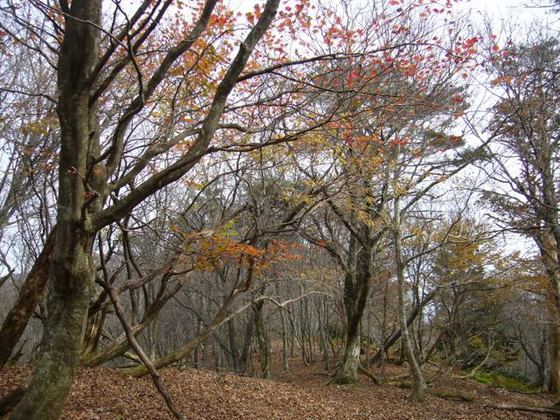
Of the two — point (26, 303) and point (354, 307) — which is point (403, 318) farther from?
point (26, 303)

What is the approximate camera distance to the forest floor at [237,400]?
5676mm

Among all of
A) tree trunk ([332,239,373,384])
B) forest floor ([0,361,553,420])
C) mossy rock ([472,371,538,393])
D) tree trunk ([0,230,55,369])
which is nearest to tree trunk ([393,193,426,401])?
forest floor ([0,361,553,420])

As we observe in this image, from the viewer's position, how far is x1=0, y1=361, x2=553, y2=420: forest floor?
5.68m

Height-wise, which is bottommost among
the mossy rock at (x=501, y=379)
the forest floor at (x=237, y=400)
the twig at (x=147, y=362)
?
the mossy rock at (x=501, y=379)

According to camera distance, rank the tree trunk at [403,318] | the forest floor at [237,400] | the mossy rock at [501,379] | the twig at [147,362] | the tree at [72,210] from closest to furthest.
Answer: the tree at [72,210], the twig at [147,362], the forest floor at [237,400], the tree trunk at [403,318], the mossy rock at [501,379]

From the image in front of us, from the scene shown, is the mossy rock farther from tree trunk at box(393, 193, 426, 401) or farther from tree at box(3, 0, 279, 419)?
tree at box(3, 0, 279, 419)

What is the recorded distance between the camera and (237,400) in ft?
23.8

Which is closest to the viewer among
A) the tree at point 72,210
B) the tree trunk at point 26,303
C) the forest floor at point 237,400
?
the tree at point 72,210

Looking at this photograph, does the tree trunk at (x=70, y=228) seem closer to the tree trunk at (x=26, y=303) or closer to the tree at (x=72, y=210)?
the tree at (x=72, y=210)

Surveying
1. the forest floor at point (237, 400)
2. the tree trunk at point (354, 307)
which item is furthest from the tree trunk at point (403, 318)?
the tree trunk at point (354, 307)

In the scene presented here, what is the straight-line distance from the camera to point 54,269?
10.9ft

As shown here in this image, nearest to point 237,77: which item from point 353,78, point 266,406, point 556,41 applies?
point 353,78

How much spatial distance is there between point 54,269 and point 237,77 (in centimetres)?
226

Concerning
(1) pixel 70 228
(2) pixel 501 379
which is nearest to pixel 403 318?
(1) pixel 70 228
